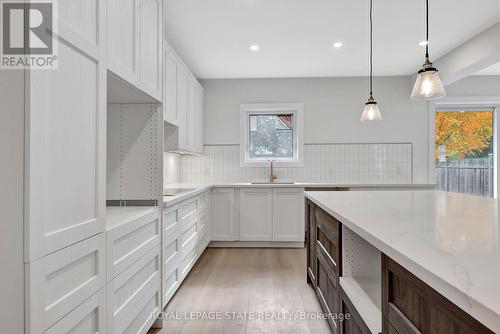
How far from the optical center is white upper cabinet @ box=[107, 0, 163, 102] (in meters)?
1.43

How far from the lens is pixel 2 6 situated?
0.87 m

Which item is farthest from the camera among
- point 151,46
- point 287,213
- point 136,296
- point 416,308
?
point 287,213

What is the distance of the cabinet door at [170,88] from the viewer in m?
2.65

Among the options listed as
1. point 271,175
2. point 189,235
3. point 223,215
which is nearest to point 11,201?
point 189,235

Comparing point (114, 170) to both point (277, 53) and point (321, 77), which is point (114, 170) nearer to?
point (277, 53)

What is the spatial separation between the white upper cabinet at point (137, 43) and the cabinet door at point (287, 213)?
233cm

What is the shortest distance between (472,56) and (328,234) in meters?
2.91

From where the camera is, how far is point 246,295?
97.3 inches

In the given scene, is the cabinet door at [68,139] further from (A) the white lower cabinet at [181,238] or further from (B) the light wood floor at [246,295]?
(B) the light wood floor at [246,295]

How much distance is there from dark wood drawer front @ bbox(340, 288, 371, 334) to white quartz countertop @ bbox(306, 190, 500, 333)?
40 centimetres

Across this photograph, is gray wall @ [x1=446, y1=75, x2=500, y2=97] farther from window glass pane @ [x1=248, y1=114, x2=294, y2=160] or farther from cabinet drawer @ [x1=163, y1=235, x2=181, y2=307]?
cabinet drawer @ [x1=163, y1=235, x2=181, y2=307]

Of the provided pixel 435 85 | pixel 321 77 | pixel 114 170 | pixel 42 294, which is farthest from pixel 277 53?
pixel 42 294

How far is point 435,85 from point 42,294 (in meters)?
2.15

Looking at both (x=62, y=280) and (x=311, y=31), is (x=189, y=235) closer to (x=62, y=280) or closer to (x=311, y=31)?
(x=62, y=280)
